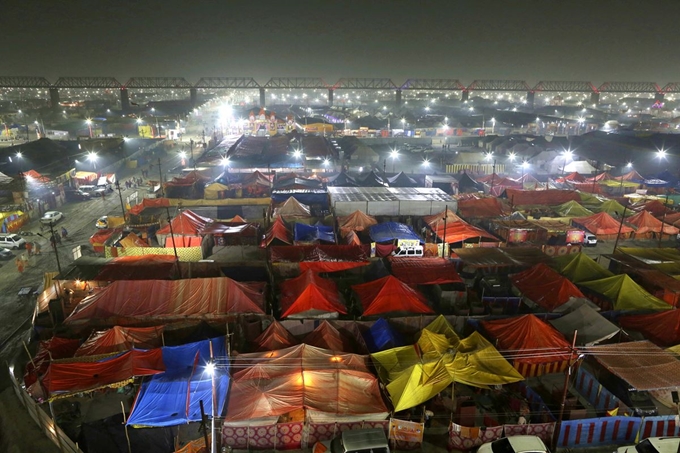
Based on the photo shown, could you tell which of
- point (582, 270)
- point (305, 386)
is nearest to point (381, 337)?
point (305, 386)

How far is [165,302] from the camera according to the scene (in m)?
16.2

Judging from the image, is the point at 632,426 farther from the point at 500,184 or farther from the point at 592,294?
the point at 500,184

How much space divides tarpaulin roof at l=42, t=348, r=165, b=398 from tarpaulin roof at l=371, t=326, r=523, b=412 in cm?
679

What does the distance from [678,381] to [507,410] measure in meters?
4.89

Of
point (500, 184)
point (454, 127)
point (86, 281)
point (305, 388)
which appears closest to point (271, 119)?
point (454, 127)

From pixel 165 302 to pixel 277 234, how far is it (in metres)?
8.63

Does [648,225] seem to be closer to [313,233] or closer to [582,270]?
[582,270]

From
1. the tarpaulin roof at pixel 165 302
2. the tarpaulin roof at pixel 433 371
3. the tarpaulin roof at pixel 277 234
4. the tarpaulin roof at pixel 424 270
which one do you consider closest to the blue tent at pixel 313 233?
the tarpaulin roof at pixel 277 234

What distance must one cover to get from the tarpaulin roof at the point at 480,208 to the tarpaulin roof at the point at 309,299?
14.8m

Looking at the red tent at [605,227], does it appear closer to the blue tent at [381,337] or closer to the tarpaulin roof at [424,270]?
the tarpaulin roof at [424,270]

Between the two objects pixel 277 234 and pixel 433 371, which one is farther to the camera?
pixel 277 234

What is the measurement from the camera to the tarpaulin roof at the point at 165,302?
1555cm

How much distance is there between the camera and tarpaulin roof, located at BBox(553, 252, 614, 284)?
19.2 m

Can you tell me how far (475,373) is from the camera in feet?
40.0
